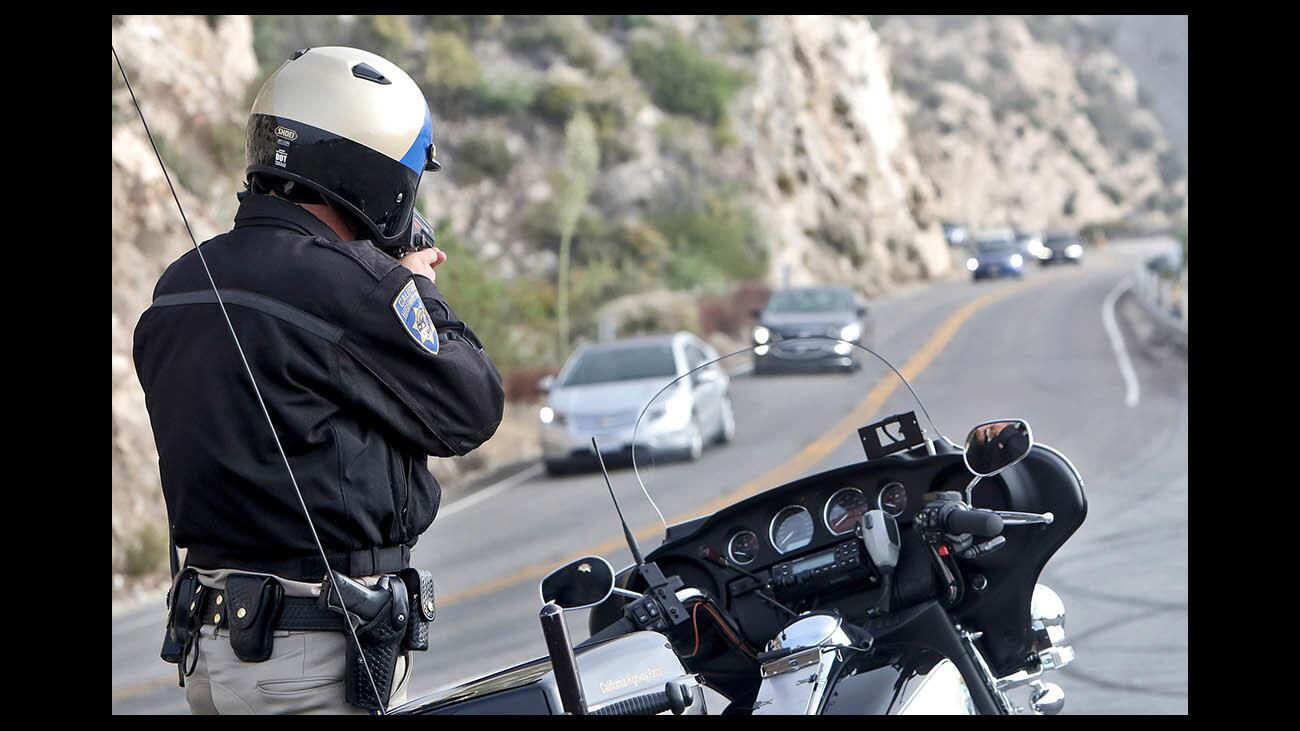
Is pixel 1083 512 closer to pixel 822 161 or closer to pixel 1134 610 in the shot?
pixel 1134 610

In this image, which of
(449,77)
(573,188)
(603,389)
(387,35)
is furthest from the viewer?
(387,35)

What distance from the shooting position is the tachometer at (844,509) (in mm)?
3357

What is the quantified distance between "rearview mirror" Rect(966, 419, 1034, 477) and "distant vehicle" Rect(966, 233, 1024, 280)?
49433 mm

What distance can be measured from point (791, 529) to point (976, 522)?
53 cm

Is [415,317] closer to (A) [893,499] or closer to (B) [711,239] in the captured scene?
(A) [893,499]

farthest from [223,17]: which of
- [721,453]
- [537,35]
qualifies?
[721,453]

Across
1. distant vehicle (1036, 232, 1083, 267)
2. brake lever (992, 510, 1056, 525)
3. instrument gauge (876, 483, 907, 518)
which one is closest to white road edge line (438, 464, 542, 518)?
instrument gauge (876, 483, 907, 518)

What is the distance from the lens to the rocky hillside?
74.2ft

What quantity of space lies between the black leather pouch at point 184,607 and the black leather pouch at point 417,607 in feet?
1.26

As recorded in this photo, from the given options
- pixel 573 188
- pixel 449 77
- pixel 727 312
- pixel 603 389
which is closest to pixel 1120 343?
pixel 727 312

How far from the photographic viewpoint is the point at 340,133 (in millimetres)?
2715

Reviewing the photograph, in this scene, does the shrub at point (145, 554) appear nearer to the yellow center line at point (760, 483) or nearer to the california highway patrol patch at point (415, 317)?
the yellow center line at point (760, 483)

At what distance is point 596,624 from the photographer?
341 centimetres

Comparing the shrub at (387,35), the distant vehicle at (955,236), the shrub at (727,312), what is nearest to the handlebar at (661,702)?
the shrub at (727,312)
